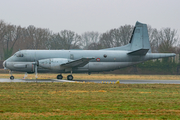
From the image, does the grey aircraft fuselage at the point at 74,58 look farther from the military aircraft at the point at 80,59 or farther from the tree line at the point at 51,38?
the tree line at the point at 51,38

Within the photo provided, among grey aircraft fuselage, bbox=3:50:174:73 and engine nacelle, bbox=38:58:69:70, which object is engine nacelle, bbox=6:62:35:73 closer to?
grey aircraft fuselage, bbox=3:50:174:73

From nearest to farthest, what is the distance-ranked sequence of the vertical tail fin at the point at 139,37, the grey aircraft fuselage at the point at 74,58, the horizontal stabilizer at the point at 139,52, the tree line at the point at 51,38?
the grey aircraft fuselage at the point at 74,58, the horizontal stabilizer at the point at 139,52, the vertical tail fin at the point at 139,37, the tree line at the point at 51,38

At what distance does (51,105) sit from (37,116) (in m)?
2.33

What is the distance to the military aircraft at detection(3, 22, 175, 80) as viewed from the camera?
2972 centimetres

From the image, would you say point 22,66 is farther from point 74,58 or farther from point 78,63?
point 78,63

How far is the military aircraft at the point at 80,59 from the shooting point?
97.5 ft

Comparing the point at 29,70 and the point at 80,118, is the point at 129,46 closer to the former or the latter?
the point at 29,70

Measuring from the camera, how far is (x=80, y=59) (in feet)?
93.9

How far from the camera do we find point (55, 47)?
7150 centimetres

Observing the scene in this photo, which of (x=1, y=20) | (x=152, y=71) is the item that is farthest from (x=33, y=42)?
(x=152, y=71)

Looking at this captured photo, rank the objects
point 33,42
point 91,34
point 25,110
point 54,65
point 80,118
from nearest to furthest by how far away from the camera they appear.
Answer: point 80,118 → point 25,110 → point 54,65 → point 33,42 → point 91,34

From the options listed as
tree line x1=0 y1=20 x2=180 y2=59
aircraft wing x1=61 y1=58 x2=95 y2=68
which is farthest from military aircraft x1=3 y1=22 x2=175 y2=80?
tree line x1=0 y1=20 x2=180 y2=59

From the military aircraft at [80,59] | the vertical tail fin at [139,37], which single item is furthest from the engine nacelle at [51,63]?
the vertical tail fin at [139,37]

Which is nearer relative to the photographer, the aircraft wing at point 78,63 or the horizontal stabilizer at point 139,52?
the aircraft wing at point 78,63
